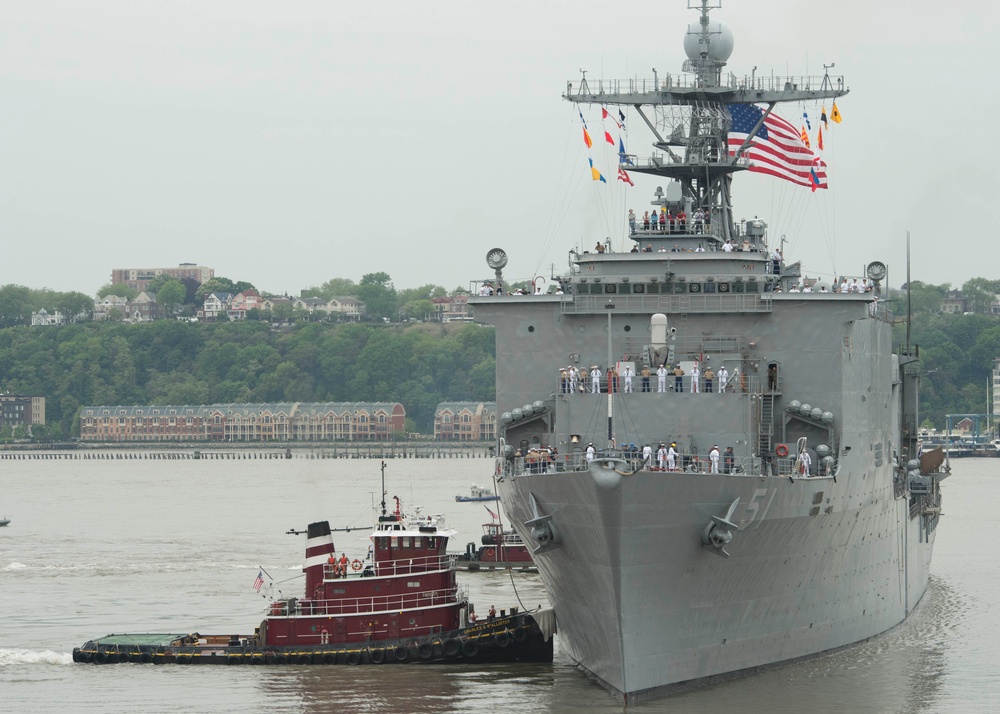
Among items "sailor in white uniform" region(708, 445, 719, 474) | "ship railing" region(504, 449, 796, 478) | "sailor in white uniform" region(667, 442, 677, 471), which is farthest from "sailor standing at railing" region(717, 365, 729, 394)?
"sailor in white uniform" region(667, 442, 677, 471)

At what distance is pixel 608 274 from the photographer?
35.5 m

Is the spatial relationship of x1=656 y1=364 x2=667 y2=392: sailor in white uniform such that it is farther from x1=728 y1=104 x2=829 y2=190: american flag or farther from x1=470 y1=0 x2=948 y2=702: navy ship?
x1=728 y1=104 x2=829 y2=190: american flag

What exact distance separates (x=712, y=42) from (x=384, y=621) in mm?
15267

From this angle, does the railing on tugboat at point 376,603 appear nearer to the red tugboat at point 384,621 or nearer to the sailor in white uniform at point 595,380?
the red tugboat at point 384,621

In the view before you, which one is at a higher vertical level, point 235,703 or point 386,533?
point 386,533

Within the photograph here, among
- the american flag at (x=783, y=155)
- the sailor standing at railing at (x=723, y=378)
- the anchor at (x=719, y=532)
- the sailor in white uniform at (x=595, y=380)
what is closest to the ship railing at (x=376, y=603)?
the sailor in white uniform at (x=595, y=380)

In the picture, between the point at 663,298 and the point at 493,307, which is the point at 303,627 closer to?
the point at 493,307

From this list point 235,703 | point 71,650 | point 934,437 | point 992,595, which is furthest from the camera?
point 934,437

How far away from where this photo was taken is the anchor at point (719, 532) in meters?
29.3

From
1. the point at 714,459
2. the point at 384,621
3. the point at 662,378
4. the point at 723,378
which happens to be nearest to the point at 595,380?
the point at 662,378

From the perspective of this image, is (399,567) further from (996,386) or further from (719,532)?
(996,386)

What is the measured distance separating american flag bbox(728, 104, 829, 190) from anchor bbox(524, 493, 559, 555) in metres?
12.3

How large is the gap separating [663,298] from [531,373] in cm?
318

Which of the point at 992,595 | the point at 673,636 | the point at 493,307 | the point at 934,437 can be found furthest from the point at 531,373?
the point at 934,437
